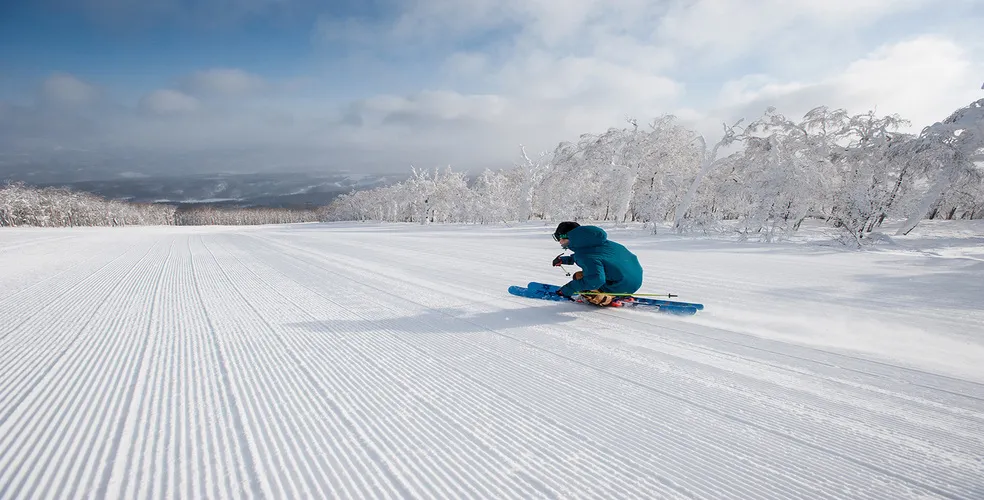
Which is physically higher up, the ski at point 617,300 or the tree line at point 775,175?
the tree line at point 775,175

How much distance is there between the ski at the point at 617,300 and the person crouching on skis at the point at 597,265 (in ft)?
0.66

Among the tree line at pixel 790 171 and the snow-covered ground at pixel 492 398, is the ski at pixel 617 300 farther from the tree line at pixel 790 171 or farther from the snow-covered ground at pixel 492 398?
the tree line at pixel 790 171

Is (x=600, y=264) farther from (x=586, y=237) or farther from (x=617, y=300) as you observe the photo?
(x=617, y=300)

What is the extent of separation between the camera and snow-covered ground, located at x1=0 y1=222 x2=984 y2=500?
1961 millimetres

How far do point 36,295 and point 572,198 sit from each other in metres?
36.0

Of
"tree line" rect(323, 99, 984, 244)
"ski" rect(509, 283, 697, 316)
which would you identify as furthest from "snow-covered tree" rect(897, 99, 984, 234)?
"ski" rect(509, 283, 697, 316)

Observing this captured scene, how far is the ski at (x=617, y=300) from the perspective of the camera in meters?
4.78

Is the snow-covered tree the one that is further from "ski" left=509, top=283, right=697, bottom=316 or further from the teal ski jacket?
the teal ski jacket

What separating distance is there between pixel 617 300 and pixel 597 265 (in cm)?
83

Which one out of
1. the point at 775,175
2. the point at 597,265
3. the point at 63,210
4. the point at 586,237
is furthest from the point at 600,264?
the point at 63,210

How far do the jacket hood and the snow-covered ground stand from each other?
2.94ft

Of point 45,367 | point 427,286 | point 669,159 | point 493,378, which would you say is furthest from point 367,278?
point 669,159

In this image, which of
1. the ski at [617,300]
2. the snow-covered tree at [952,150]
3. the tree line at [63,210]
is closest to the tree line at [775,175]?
the snow-covered tree at [952,150]

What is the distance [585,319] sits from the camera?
467cm
